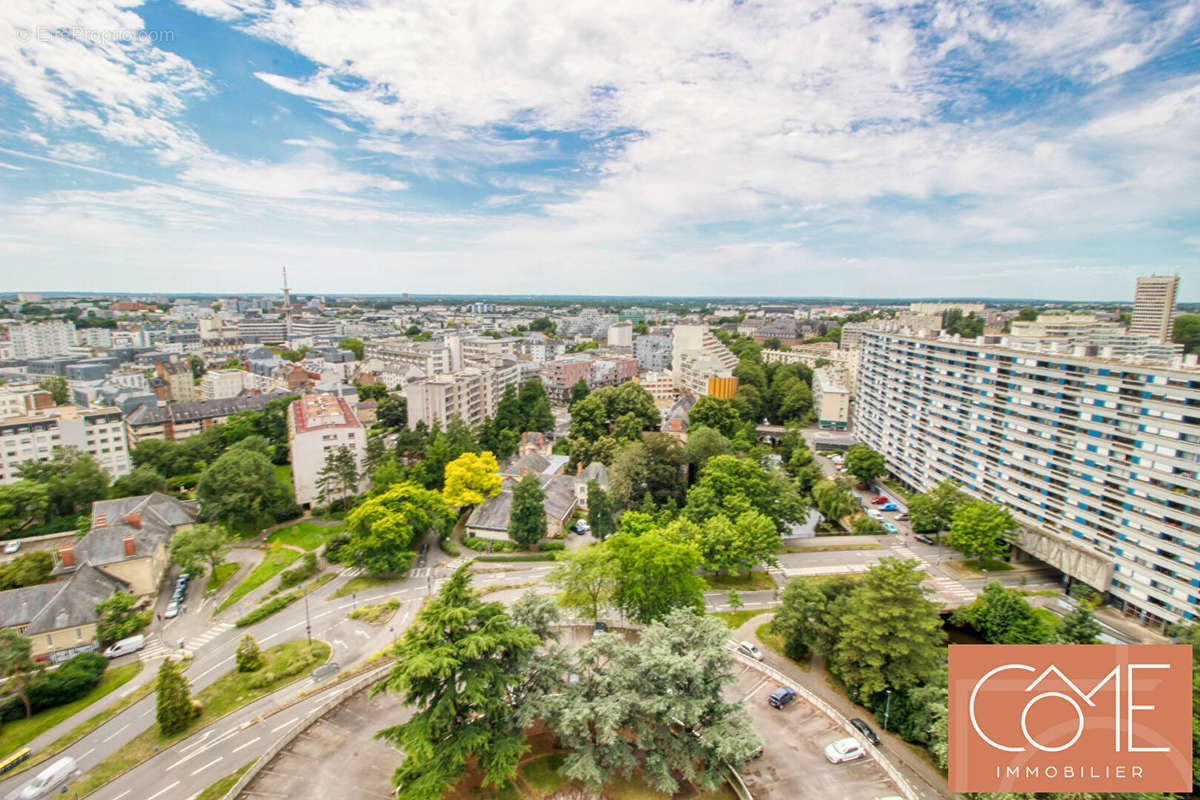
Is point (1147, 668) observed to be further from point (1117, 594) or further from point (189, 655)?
point (189, 655)

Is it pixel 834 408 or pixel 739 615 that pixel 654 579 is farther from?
pixel 834 408

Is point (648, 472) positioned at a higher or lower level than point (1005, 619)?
higher

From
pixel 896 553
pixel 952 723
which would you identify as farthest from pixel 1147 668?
pixel 896 553

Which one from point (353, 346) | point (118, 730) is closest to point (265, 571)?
point (118, 730)

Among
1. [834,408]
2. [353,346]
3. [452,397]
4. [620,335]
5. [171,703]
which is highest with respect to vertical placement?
[620,335]

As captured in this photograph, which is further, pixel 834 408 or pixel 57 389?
pixel 57 389

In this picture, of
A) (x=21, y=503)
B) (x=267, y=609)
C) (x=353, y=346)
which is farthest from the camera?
(x=353, y=346)

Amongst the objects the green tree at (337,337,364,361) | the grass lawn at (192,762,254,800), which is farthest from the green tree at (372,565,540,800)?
the green tree at (337,337,364,361)
